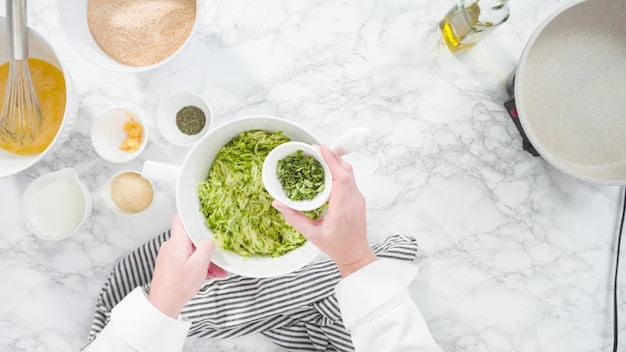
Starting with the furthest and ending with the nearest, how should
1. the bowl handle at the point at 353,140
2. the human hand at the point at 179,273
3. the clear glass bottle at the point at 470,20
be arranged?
1. the clear glass bottle at the point at 470,20
2. the human hand at the point at 179,273
3. the bowl handle at the point at 353,140

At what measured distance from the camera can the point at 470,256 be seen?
117 cm

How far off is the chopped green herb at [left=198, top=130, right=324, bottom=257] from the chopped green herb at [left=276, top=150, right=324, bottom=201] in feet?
0.22

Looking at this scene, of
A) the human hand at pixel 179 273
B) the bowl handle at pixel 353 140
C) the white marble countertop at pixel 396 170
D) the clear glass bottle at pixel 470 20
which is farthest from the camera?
the white marble countertop at pixel 396 170

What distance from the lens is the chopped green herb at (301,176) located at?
0.87 meters

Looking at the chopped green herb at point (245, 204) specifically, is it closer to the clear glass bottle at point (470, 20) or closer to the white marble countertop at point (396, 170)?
the white marble countertop at point (396, 170)

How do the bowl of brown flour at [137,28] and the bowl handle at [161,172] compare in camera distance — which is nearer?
the bowl handle at [161,172]

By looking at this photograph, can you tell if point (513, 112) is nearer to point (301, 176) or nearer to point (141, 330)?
point (301, 176)

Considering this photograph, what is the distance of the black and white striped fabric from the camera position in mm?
1101

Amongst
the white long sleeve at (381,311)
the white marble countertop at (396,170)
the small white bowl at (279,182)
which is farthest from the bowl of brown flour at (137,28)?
the white long sleeve at (381,311)

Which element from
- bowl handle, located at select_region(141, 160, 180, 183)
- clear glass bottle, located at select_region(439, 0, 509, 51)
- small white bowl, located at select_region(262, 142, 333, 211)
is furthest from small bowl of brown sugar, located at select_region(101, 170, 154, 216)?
clear glass bottle, located at select_region(439, 0, 509, 51)

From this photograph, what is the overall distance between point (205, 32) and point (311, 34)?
0.25 m

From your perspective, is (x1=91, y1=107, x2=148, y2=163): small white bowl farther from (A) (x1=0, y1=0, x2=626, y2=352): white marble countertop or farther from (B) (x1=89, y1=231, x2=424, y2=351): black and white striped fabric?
(B) (x1=89, y1=231, x2=424, y2=351): black and white striped fabric

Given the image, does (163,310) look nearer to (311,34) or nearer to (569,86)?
(311,34)

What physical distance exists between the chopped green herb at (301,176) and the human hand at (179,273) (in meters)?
0.18
